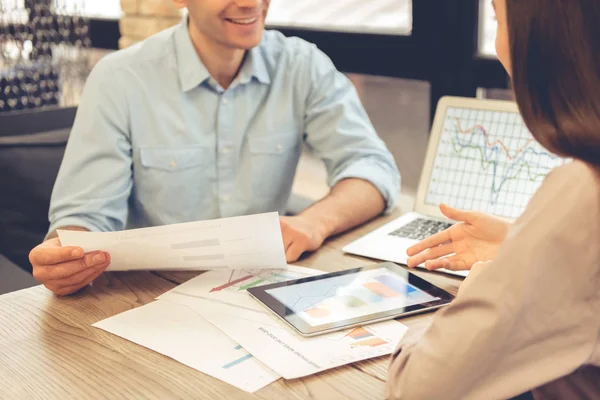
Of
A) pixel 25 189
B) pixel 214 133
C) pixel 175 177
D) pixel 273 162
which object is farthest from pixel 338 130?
pixel 25 189

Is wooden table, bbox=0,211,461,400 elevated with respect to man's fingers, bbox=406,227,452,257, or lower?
lower

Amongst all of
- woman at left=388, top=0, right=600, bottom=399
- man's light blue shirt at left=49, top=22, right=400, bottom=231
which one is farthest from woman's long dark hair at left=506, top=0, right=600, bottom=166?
man's light blue shirt at left=49, top=22, right=400, bottom=231

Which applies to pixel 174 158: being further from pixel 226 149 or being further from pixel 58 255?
pixel 58 255

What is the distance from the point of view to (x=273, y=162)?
66.1 inches

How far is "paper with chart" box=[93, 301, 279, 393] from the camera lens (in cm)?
88

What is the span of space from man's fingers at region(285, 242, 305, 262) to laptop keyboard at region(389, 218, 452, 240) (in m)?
0.22

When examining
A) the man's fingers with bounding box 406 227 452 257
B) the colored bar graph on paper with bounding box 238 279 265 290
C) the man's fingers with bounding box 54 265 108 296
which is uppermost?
the man's fingers with bounding box 406 227 452 257

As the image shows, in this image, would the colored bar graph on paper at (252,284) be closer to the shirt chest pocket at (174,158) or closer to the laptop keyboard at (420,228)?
the laptop keyboard at (420,228)

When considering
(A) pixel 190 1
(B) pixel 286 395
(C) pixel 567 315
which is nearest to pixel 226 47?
(A) pixel 190 1

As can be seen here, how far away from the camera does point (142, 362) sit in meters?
0.92

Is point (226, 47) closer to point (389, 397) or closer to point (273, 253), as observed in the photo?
point (273, 253)

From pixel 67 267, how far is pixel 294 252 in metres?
0.39

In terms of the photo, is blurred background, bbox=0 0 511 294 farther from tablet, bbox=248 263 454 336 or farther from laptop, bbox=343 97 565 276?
tablet, bbox=248 263 454 336

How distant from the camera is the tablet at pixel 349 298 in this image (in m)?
1.00
